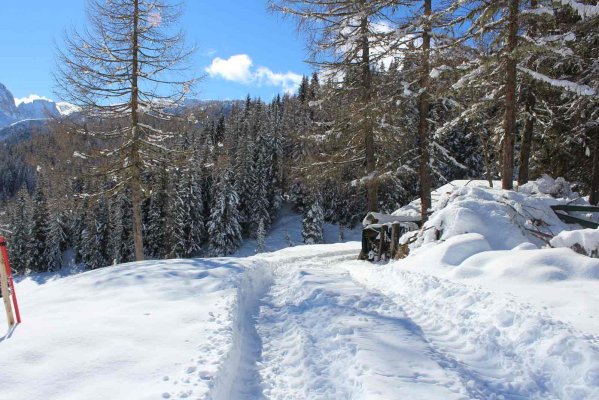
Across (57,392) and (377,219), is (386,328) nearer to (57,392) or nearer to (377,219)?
(57,392)

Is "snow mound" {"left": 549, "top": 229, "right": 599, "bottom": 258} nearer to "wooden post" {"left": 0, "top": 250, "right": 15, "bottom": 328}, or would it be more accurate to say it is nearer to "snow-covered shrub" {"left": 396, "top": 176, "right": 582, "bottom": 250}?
"snow-covered shrub" {"left": 396, "top": 176, "right": 582, "bottom": 250}

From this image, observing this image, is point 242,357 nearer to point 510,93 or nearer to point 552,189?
point 510,93

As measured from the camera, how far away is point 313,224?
48719 millimetres

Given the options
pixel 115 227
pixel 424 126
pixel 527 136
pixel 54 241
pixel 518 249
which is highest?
pixel 424 126

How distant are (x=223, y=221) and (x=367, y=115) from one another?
36604 millimetres

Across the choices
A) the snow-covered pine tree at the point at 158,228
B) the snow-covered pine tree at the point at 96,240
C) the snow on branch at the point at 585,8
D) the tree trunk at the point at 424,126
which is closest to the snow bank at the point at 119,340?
the tree trunk at the point at 424,126

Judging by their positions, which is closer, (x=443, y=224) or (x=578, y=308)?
(x=578, y=308)

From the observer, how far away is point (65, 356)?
4070 millimetres

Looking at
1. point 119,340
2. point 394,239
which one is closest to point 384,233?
point 394,239

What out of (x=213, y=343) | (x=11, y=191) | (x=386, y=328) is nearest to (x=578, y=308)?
(x=386, y=328)

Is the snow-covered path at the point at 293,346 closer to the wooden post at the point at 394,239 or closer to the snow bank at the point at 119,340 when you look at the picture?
the snow bank at the point at 119,340

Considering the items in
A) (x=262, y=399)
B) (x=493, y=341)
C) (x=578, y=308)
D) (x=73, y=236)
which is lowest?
(x=73, y=236)

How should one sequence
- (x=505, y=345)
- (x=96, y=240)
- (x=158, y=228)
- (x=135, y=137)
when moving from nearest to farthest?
(x=505, y=345), (x=135, y=137), (x=158, y=228), (x=96, y=240)

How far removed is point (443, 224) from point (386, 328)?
5.49 meters
